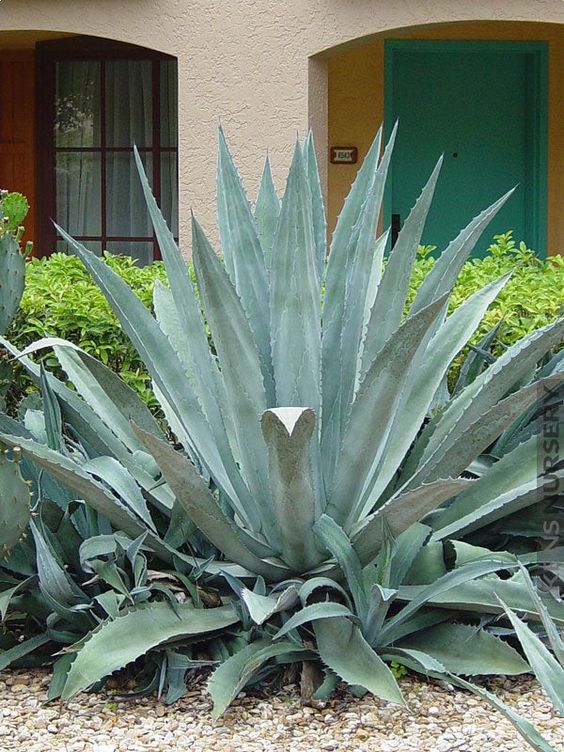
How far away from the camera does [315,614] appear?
3031 millimetres

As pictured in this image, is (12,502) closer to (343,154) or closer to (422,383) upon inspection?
(422,383)

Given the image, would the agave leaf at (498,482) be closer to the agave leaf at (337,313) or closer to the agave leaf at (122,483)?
the agave leaf at (337,313)

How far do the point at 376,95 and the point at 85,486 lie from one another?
22.5ft

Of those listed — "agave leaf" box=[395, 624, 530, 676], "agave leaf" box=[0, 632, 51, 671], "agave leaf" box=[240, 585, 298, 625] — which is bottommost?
"agave leaf" box=[0, 632, 51, 671]

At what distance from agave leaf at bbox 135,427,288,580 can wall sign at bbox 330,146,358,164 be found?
6.47 m

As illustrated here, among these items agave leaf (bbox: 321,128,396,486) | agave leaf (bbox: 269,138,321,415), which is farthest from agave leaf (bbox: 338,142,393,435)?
agave leaf (bbox: 269,138,321,415)

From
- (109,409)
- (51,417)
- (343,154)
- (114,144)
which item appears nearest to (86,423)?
(109,409)

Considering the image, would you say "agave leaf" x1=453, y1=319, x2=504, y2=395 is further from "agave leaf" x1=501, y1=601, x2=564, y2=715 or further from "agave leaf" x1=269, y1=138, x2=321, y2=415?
"agave leaf" x1=501, y1=601, x2=564, y2=715

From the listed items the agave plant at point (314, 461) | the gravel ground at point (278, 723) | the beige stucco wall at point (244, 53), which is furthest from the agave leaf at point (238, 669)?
the beige stucco wall at point (244, 53)

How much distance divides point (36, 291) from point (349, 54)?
205 inches

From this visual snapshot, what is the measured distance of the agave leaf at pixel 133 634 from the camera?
9.63 ft

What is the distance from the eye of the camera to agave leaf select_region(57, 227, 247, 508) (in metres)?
3.41

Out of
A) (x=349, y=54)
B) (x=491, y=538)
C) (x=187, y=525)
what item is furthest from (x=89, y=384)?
(x=349, y=54)

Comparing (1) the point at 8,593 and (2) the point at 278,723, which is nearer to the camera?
(2) the point at 278,723
